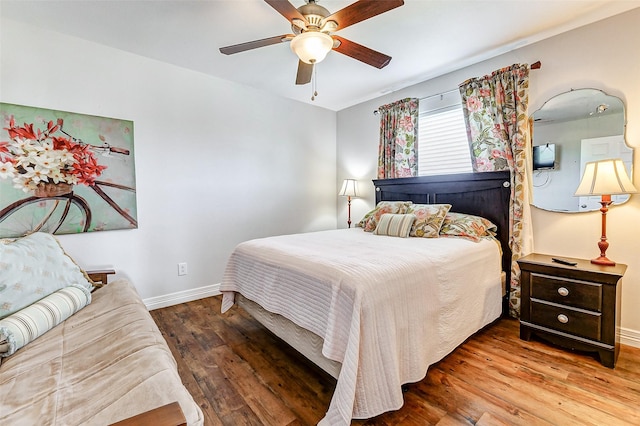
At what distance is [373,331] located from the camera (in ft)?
4.61

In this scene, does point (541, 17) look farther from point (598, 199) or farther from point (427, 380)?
point (427, 380)

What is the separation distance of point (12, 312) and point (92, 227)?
4.80 feet

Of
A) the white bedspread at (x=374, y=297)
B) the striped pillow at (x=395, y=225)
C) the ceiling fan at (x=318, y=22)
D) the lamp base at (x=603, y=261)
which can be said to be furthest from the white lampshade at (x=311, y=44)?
the lamp base at (x=603, y=261)

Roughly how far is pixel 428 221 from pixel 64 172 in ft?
10.8

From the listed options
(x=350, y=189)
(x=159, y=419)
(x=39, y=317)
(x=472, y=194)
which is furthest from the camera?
(x=350, y=189)

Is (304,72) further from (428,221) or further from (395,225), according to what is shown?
(428,221)

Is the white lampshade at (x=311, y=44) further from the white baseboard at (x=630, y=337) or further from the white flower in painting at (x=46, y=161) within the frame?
the white baseboard at (x=630, y=337)

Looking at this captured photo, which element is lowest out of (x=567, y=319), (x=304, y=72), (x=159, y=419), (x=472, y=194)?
(x=567, y=319)

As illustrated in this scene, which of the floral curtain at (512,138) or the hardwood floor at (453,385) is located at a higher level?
the floral curtain at (512,138)

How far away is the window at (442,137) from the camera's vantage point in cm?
316

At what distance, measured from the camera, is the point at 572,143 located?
240 centimetres

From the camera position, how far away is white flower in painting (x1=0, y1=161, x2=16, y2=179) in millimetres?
2227

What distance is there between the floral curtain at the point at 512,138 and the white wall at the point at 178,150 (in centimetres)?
233

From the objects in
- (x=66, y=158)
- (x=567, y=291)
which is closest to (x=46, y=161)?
(x=66, y=158)
